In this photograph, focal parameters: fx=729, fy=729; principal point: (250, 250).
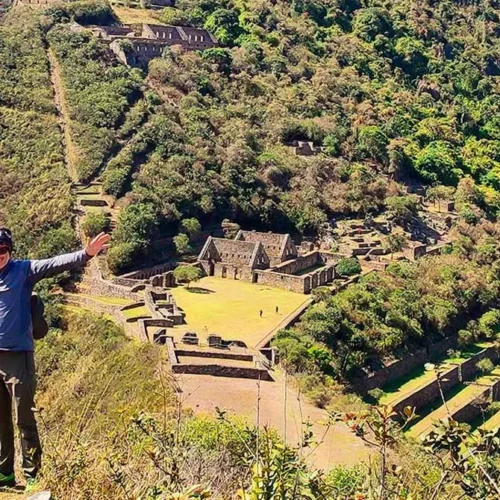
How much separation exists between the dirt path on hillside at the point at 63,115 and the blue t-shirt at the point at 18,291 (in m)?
32.4

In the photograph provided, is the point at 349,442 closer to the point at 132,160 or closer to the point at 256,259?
the point at 256,259

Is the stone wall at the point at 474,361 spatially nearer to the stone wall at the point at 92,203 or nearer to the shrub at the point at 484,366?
the shrub at the point at 484,366

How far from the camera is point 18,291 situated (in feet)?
18.2

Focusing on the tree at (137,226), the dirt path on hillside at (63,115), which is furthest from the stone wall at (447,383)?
the dirt path on hillside at (63,115)

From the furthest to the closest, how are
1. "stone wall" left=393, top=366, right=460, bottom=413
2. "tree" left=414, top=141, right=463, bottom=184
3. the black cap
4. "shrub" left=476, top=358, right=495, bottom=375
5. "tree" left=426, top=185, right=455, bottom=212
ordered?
"tree" left=414, top=141, right=463, bottom=184 < "tree" left=426, top=185, right=455, bottom=212 < "shrub" left=476, top=358, right=495, bottom=375 < "stone wall" left=393, top=366, right=460, bottom=413 < the black cap

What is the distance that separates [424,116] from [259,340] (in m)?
42.0

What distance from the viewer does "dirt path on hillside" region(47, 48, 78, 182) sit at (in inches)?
1499

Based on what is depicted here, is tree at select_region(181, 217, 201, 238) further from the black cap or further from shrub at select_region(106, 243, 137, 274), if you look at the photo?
the black cap

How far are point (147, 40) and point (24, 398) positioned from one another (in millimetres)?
48633

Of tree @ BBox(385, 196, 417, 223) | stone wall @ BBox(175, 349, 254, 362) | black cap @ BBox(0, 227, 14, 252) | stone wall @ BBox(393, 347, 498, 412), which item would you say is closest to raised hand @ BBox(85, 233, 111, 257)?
black cap @ BBox(0, 227, 14, 252)

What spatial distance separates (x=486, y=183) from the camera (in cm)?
5225

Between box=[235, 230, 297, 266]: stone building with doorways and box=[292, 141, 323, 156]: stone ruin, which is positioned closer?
box=[235, 230, 297, 266]: stone building with doorways

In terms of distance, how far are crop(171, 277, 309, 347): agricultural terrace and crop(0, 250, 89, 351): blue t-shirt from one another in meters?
15.6

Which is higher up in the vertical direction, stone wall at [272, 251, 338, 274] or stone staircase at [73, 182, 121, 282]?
stone staircase at [73, 182, 121, 282]
